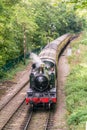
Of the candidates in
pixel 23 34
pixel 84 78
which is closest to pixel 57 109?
pixel 84 78

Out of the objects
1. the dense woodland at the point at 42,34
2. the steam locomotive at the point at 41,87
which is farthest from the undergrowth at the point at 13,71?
the steam locomotive at the point at 41,87

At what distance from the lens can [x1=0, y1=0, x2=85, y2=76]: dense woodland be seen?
26.4 meters

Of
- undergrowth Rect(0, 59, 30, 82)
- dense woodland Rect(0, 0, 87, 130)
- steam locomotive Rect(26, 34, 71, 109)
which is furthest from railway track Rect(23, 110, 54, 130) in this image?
undergrowth Rect(0, 59, 30, 82)

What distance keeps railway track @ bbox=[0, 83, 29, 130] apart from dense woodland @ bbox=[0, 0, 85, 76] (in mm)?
4531

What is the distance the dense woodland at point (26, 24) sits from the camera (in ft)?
86.6

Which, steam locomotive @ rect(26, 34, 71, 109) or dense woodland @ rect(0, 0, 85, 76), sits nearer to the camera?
steam locomotive @ rect(26, 34, 71, 109)

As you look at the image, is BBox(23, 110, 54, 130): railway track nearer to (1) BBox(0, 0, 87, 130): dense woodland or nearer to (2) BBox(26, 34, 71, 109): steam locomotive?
(2) BBox(26, 34, 71, 109): steam locomotive

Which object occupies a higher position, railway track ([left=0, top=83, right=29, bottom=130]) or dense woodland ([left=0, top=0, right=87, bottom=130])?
dense woodland ([left=0, top=0, right=87, bottom=130])

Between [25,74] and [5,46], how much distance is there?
5.66 meters

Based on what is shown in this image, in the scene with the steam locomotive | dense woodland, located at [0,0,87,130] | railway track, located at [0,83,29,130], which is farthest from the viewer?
the steam locomotive

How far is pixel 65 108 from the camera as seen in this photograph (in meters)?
17.8

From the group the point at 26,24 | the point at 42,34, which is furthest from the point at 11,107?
the point at 42,34

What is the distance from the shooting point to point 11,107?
60.9 feet

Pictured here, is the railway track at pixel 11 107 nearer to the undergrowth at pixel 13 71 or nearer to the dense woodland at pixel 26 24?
the dense woodland at pixel 26 24
